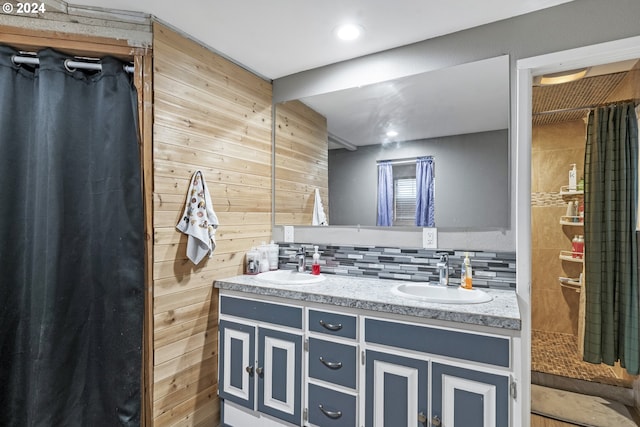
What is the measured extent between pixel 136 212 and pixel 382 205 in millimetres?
1458

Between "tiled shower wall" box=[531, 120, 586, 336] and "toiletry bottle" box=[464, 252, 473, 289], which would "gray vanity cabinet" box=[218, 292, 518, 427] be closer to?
"toiletry bottle" box=[464, 252, 473, 289]

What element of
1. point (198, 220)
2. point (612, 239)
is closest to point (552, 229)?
point (612, 239)

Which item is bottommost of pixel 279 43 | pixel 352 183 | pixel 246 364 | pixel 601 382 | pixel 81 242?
pixel 601 382

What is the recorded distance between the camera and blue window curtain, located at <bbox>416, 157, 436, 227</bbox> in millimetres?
2023

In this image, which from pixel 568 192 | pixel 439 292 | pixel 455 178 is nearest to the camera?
pixel 439 292

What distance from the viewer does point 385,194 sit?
2.17 m

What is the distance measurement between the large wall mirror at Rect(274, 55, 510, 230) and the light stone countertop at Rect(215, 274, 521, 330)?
433mm

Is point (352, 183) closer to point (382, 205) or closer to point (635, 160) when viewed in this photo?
point (382, 205)

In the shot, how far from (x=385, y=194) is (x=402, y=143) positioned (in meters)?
0.35

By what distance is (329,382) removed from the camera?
1658 millimetres

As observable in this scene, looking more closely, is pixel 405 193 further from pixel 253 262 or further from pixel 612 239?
pixel 612 239

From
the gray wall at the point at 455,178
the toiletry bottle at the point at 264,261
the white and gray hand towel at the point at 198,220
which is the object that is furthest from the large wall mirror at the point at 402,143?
the white and gray hand towel at the point at 198,220

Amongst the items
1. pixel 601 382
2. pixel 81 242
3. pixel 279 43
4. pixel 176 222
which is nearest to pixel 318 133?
pixel 279 43

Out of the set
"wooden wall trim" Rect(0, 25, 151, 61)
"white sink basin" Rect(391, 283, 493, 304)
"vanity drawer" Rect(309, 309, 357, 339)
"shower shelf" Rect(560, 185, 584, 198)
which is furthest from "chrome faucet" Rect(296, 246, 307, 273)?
"shower shelf" Rect(560, 185, 584, 198)
